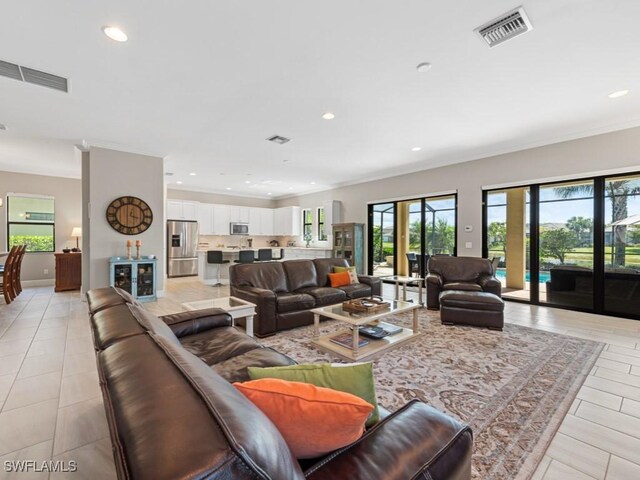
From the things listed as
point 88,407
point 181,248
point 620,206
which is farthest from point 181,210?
point 620,206

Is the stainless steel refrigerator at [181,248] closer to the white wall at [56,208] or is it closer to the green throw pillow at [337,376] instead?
the white wall at [56,208]

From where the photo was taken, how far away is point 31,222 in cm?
707

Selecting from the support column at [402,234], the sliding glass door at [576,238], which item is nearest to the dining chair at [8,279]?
the support column at [402,234]

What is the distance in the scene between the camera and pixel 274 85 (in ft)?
10.7

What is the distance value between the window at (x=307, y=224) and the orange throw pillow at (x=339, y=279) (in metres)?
5.20

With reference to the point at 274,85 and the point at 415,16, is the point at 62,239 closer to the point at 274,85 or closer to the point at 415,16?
the point at 274,85

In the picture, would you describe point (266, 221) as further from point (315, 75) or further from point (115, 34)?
point (115, 34)

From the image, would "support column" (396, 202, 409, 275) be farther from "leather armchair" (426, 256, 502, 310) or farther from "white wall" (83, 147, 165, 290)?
"white wall" (83, 147, 165, 290)

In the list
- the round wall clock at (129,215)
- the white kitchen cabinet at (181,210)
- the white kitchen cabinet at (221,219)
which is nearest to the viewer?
the round wall clock at (129,215)

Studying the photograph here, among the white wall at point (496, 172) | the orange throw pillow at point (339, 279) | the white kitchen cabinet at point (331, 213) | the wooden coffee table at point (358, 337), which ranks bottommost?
the wooden coffee table at point (358, 337)

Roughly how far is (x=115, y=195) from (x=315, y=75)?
4.34 m

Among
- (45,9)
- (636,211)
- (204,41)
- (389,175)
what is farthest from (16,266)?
(636,211)

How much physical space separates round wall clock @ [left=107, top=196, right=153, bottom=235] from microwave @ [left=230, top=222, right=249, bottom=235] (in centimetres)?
415

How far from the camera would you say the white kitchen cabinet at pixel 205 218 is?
9.19 meters
